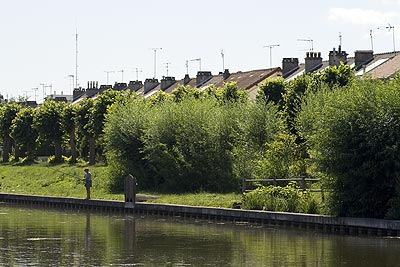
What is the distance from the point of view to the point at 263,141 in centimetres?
5522

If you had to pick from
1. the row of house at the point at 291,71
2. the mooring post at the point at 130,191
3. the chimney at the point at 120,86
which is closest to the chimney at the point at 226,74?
the row of house at the point at 291,71

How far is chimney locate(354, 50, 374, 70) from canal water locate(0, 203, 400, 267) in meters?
40.1

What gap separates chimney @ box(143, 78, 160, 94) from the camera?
12281 centimetres

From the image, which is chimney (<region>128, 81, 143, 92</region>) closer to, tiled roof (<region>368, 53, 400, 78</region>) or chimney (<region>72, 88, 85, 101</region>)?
chimney (<region>72, 88, 85, 101</region>)

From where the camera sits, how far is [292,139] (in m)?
51.1

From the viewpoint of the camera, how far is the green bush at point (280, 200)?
42.7 m

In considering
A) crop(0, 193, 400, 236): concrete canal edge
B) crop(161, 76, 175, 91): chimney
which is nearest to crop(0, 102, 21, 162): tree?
crop(161, 76, 175, 91): chimney

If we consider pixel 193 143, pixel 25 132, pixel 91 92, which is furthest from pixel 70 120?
pixel 91 92

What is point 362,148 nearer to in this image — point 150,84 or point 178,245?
point 178,245

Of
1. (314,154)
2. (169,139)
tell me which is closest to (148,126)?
(169,139)

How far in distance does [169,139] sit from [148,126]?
10.6ft

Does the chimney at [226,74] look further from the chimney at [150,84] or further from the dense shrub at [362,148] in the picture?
the dense shrub at [362,148]

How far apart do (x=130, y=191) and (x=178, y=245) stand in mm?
17732

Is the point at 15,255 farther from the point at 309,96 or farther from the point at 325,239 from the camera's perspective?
the point at 309,96
